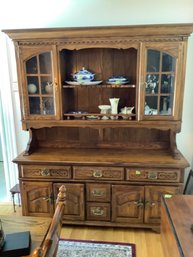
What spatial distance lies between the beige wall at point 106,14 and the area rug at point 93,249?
1.31m

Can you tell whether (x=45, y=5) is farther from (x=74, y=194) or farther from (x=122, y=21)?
(x=74, y=194)

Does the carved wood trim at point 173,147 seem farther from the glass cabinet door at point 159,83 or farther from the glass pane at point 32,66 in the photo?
the glass pane at point 32,66

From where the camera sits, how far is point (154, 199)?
7.45 ft

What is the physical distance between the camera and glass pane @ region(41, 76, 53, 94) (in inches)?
90.9

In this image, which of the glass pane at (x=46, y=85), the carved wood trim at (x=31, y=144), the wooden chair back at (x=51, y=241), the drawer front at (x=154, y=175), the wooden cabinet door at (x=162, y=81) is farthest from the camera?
the carved wood trim at (x=31, y=144)

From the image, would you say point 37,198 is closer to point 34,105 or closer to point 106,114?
point 34,105

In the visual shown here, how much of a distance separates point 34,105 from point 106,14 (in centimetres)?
122

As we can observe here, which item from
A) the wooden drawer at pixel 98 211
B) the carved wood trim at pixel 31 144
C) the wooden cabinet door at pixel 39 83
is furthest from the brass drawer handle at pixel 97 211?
the wooden cabinet door at pixel 39 83

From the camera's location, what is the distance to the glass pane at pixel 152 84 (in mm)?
2189

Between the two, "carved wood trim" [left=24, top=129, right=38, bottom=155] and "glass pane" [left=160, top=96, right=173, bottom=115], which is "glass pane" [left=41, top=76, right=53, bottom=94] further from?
"glass pane" [left=160, top=96, right=173, bottom=115]

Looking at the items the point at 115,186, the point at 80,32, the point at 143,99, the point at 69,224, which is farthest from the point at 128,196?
the point at 80,32

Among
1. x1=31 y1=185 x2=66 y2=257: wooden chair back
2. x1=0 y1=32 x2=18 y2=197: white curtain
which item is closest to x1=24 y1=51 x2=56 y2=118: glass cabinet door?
x1=0 y1=32 x2=18 y2=197: white curtain

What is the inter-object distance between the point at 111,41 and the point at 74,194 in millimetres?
1536

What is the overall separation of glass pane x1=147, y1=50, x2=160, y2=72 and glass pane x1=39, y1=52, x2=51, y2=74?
95 centimetres
